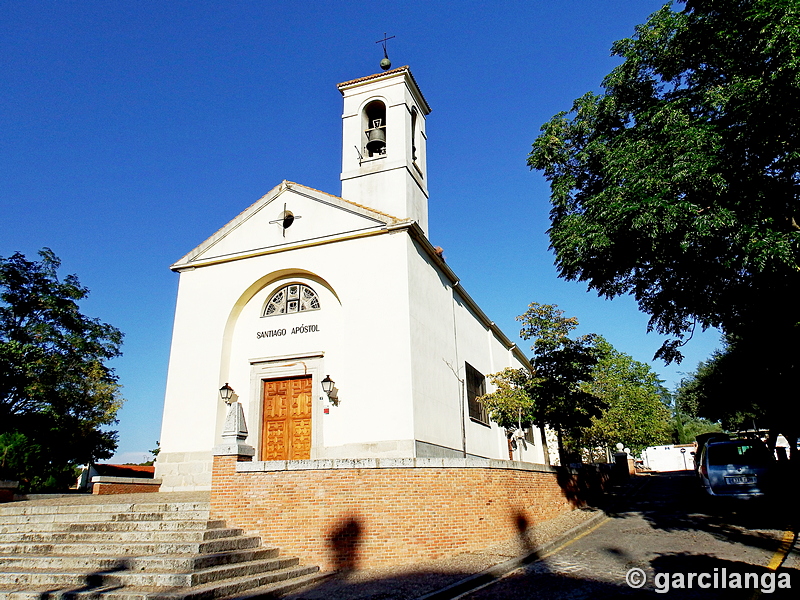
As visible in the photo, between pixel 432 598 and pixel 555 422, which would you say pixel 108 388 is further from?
pixel 432 598

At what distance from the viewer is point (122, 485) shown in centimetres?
1424

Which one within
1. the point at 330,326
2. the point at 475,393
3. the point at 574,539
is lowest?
the point at 574,539

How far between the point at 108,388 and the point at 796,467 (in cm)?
3335

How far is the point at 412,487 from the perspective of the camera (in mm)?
9508

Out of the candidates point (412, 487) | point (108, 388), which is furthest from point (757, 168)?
point (108, 388)

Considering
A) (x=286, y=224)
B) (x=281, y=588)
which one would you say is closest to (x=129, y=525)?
(x=281, y=588)

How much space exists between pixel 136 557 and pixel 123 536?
1123mm

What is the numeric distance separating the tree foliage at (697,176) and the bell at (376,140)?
545cm

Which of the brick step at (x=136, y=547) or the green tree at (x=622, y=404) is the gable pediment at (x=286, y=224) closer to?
the brick step at (x=136, y=547)

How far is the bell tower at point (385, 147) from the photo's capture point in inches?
657

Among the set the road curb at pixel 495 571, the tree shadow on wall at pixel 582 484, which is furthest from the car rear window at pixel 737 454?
the road curb at pixel 495 571

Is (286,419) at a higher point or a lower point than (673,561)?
higher

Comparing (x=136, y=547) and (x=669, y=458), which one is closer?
(x=136, y=547)

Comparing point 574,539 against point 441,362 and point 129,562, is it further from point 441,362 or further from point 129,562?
point 129,562
